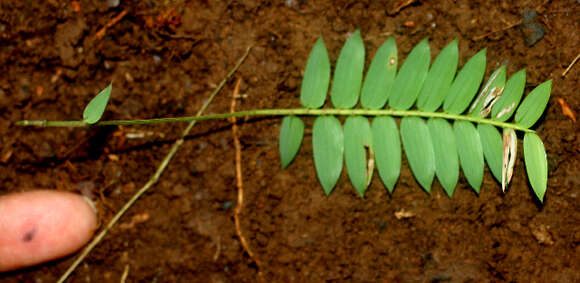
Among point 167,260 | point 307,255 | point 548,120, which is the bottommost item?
point 167,260

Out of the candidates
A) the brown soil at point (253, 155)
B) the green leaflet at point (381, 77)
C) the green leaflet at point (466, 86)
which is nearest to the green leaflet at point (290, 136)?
the brown soil at point (253, 155)

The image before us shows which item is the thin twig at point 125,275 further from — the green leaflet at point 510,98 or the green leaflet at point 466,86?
the green leaflet at point 510,98

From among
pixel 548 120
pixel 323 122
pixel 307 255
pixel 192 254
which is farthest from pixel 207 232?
pixel 548 120

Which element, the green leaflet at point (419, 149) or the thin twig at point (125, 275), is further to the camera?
the thin twig at point (125, 275)

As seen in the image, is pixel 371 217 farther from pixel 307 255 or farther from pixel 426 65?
pixel 426 65

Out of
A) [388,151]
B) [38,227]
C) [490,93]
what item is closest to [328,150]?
[388,151]

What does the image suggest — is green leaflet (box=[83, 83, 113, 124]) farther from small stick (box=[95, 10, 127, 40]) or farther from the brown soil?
small stick (box=[95, 10, 127, 40])

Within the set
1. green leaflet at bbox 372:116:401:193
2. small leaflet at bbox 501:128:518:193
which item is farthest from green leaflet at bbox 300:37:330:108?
small leaflet at bbox 501:128:518:193
